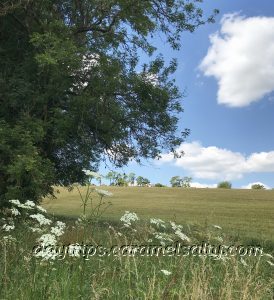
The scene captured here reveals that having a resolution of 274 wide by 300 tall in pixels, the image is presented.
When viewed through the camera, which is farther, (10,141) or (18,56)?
(18,56)

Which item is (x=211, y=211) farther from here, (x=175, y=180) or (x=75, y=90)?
(x=175, y=180)

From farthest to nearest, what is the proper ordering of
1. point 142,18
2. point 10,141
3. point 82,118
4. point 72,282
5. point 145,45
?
point 145,45
point 142,18
point 82,118
point 10,141
point 72,282

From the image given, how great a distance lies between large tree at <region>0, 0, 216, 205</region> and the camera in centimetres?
1794

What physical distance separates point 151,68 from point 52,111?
18.0 feet

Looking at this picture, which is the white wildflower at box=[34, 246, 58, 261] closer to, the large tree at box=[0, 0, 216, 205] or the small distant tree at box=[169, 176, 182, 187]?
the large tree at box=[0, 0, 216, 205]

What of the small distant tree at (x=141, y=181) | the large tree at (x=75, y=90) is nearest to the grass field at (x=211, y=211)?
the large tree at (x=75, y=90)

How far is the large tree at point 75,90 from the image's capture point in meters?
17.9

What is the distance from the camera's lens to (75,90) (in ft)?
71.8

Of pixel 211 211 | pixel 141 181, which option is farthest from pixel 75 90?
pixel 141 181

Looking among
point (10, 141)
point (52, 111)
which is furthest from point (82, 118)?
point (10, 141)

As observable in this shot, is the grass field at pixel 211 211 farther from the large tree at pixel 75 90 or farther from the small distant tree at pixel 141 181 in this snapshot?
the small distant tree at pixel 141 181

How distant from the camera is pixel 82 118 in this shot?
19.5 meters

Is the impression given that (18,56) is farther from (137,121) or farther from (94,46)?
(137,121)

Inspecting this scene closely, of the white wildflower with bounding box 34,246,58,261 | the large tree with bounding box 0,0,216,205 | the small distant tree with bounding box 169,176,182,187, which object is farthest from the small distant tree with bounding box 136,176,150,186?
the white wildflower with bounding box 34,246,58,261
